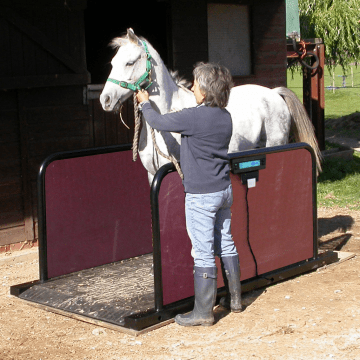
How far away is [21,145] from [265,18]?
168 inches

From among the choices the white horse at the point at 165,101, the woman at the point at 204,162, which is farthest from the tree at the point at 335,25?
the woman at the point at 204,162

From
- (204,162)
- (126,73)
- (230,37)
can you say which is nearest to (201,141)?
(204,162)

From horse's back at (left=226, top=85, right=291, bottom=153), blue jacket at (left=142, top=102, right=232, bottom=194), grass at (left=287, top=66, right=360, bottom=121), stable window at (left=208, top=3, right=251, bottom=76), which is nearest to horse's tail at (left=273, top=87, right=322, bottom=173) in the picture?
horse's back at (left=226, top=85, right=291, bottom=153)

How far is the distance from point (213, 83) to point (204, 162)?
0.52 m

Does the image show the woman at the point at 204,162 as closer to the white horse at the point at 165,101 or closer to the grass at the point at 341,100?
the white horse at the point at 165,101

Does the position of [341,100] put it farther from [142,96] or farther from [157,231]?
[157,231]

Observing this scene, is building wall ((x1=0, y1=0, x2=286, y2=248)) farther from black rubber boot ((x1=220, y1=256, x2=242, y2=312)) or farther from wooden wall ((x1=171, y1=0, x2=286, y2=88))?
black rubber boot ((x1=220, y1=256, x2=242, y2=312))

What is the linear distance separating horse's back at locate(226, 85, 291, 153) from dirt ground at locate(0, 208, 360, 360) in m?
1.35

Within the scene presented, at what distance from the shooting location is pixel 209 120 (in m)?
3.85

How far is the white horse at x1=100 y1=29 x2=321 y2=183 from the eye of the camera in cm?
431

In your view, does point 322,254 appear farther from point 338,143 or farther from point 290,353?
point 338,143

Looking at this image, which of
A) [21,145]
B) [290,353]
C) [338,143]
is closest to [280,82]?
[21,145]

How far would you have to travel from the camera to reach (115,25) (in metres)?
9.44

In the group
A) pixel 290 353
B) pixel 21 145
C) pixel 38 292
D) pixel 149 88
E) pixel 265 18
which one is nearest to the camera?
pixel 290 353
